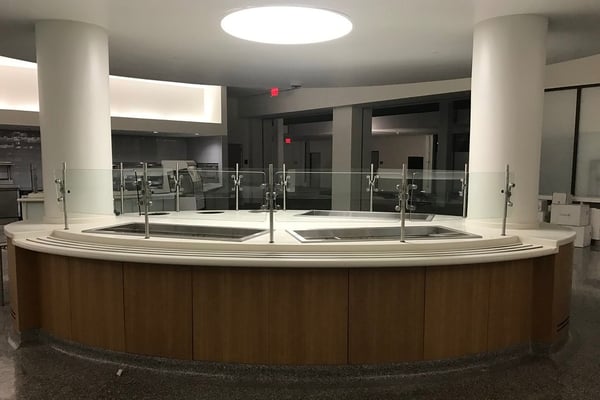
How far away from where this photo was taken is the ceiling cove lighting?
4.20m

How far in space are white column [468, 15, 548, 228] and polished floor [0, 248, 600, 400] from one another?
4.48 ft

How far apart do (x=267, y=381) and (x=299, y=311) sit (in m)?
0.50

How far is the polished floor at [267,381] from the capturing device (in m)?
2.85

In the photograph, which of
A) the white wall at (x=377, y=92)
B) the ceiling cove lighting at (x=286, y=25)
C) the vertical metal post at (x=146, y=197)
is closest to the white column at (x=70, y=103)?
the vertical metal post at (x=146, y=197)

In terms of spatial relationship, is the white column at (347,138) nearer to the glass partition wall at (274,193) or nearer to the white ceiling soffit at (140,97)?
the white ceiling soffit at (140,97)

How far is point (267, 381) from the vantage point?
301 cm

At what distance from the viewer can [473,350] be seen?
324 cm

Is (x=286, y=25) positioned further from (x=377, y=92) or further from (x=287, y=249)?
(x=377, y=92)

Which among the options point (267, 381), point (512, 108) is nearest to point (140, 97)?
point (512, 108)

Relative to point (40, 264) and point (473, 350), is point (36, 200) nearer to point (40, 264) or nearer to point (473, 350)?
point (40, 264)

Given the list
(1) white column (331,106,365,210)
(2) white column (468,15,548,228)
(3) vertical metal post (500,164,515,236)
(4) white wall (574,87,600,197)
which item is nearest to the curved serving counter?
(3) vertical metal post (500,164,515,236)

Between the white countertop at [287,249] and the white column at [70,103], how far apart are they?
551 mm

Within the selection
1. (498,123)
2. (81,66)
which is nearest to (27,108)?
(81,66)

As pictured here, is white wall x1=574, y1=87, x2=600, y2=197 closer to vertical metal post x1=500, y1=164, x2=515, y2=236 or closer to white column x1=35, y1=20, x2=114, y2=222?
vertical metal post x1=500, y1=164, x2=515, y2=236
